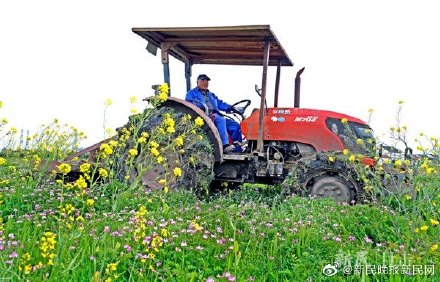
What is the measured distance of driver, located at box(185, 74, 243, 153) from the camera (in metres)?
6.18

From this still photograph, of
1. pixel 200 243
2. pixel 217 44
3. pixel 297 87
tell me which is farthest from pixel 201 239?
pixel 297 87

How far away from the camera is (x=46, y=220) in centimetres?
358

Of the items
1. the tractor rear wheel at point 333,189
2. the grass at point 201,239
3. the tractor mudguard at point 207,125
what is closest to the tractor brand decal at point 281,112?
the tractor mudguard at point 207,125

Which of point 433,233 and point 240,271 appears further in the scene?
point 433,233

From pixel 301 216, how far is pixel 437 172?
1.21 meters

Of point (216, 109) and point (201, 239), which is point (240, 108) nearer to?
point (216, 109)

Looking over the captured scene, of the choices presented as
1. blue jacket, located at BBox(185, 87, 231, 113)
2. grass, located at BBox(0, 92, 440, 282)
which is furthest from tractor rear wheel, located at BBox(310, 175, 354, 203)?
blue jacket, located at BBox(185, 87, 231, 113)

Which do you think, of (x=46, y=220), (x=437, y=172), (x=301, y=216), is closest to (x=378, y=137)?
(x=437, y=172)

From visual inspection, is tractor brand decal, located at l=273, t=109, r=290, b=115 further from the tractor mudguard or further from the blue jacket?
the tractor mudguard

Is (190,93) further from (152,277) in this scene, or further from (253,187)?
(152,277)

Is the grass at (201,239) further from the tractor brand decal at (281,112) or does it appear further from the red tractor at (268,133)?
the tractor brand decal at (281,112)

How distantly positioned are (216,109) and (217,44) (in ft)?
2.96

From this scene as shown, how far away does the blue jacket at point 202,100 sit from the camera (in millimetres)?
6250

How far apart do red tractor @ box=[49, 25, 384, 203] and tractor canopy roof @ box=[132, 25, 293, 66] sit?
12 millimetres
